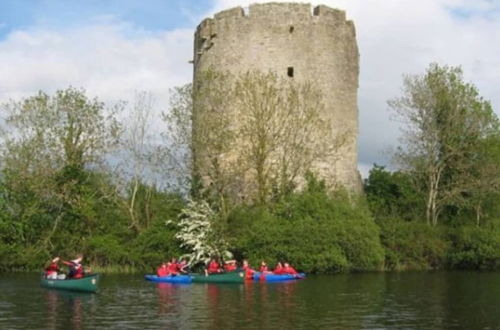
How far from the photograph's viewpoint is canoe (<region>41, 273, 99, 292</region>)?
2025 centimetres

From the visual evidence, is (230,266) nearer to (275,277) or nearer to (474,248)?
(275,277)

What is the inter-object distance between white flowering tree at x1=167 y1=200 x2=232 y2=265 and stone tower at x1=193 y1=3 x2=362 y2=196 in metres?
4.97

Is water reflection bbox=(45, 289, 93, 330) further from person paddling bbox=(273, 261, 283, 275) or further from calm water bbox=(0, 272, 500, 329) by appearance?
person paddling bbox=(273, 261, 283, 275)

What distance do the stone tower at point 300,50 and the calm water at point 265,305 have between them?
8.45 meters

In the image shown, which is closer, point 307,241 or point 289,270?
point 289,270

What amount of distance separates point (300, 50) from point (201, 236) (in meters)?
8.49

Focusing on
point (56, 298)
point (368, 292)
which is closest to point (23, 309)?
point (56, 298)

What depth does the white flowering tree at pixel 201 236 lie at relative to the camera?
26781 millimetres

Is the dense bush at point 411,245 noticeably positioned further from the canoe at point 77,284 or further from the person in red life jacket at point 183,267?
the canoe at point 77,284

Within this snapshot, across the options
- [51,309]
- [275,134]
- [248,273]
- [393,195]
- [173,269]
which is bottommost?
[51,309]

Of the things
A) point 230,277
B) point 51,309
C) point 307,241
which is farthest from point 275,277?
point 51,309

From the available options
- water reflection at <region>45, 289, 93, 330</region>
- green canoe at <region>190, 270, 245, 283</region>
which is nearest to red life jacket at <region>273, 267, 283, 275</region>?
green canoe at <region>190, 270, 245, 283</region>

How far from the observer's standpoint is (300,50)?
30469 millimetres

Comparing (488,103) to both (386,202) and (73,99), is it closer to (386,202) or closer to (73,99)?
(386,202)
